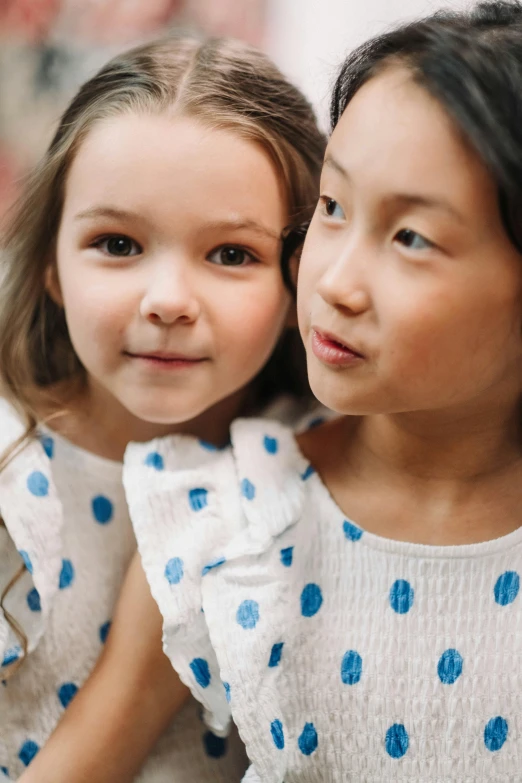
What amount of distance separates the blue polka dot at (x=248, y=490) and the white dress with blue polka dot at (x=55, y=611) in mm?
218

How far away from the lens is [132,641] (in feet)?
3.13

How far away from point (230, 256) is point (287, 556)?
0.32 meters

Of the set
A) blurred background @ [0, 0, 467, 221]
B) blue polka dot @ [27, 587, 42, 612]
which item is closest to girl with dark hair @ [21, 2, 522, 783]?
blue polka dot @ [27, 587, 42, 612]

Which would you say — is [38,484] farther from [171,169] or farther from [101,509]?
[171,169]

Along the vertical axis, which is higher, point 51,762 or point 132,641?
point 132,641

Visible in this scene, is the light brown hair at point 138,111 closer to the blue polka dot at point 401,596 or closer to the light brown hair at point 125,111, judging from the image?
the light brown hair at point 125,111

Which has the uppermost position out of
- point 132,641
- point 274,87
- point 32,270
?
point 274,87

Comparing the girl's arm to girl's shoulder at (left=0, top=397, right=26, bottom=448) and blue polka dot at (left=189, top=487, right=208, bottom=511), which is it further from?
girl's shoulder at (left=0, top=397, right=26, bottom=448)

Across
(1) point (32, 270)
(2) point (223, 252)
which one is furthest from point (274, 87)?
(1) point (32, 270)

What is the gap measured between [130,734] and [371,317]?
20.0 inches

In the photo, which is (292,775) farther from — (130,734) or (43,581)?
(43,581)

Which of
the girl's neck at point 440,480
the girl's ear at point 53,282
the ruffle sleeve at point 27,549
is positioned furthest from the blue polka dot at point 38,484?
the girl's neck at point 440,480

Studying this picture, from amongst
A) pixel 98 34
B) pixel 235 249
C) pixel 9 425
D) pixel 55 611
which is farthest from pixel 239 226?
pixel 98 34

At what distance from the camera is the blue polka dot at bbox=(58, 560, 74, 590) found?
3.34 ft
